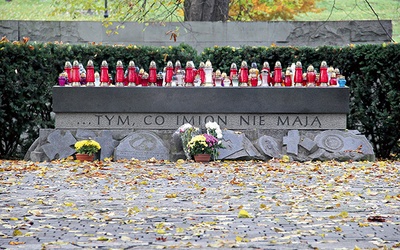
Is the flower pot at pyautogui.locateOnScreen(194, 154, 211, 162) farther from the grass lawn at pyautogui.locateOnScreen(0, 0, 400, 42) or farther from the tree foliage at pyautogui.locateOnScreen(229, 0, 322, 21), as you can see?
the grass lawn at pyautogui.locateOnScreen(0, 0, 400, 42)

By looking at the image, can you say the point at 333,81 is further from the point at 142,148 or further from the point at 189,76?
the point at 142,148

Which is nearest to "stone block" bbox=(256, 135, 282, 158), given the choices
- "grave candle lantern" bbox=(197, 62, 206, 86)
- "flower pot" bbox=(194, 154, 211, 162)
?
"flower pot" bbox=(194, 154, 211, 162)

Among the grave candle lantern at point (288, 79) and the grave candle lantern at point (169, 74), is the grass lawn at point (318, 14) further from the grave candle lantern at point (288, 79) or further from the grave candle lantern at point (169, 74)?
the grave candle lantern at point (288, 79)

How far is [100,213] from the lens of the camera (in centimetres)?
856

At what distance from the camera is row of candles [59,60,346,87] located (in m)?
15.5

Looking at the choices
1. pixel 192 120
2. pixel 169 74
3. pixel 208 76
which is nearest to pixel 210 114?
pixel 192 120

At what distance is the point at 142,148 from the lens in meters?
14.8

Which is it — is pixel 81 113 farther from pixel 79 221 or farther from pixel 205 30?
pixel 79 221

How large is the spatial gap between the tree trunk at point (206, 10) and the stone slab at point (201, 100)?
651 cm

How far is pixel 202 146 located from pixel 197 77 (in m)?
1.74

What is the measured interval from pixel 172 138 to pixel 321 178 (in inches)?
151

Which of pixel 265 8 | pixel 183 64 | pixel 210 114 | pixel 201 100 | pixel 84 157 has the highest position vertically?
pixel 265 8

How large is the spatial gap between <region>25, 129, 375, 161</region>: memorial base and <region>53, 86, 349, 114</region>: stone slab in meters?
0.39

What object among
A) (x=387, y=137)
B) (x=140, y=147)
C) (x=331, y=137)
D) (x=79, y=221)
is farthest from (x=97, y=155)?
(x=79, y=221)
